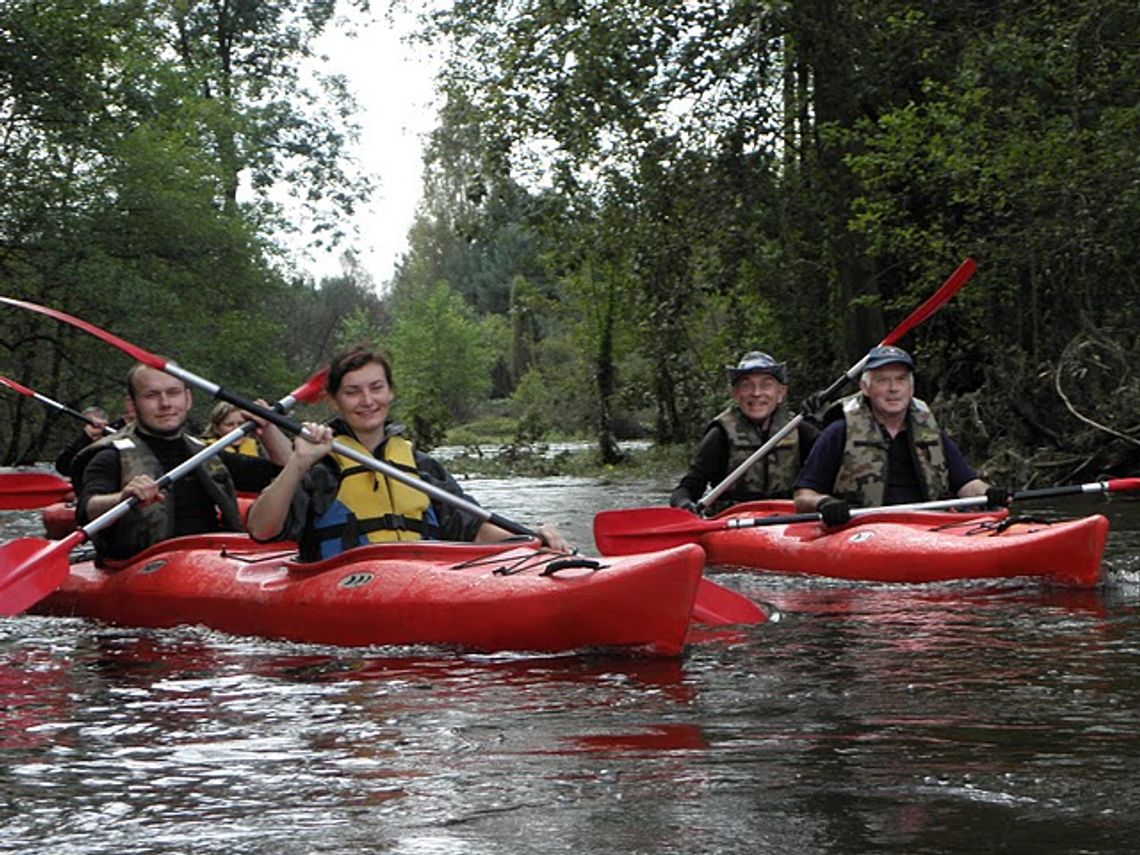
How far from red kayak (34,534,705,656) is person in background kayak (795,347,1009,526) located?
2316mm

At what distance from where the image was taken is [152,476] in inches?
277

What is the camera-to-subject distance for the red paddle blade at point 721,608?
6.35 meters

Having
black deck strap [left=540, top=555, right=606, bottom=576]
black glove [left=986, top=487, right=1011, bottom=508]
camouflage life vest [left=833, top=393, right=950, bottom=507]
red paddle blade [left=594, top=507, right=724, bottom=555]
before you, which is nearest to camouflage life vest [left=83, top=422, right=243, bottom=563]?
red paddle blade [left=594, top=507, right=724, bottom=555]

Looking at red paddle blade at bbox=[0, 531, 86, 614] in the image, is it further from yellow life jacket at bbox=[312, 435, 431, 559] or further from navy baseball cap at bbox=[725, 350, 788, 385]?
navy baseball cap at bbox=[725, 350, 788, 385]

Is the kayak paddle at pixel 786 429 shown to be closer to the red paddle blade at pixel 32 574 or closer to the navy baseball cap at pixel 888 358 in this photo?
the navy baseball cap at pixel 888 358

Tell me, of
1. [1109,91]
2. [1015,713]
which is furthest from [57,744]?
[1109,91]

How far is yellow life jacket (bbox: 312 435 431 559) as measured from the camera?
6.21 metres

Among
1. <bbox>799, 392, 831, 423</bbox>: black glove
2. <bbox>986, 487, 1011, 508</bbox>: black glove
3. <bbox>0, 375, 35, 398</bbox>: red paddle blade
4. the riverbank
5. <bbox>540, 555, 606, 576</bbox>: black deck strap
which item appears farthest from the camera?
the riverbank

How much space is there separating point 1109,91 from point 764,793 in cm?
938

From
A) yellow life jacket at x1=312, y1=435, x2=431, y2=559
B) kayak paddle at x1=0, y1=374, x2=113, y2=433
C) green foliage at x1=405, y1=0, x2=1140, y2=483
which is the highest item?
green foliage at x1=405, y1=0, x2=1140, y2=483

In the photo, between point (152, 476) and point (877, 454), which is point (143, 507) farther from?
point (877, 454)

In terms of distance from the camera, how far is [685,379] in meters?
18.7

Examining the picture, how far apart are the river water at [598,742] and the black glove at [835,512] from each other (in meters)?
0.93

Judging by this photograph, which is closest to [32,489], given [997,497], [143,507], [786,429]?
[143,507]
